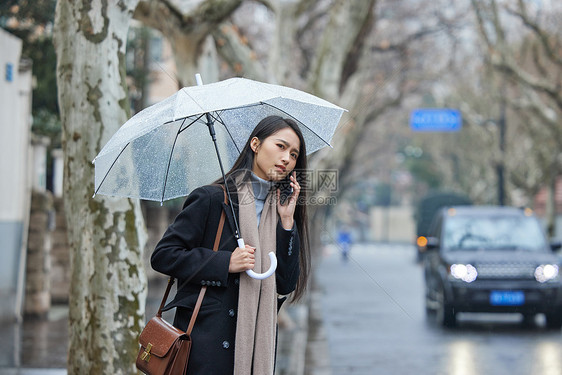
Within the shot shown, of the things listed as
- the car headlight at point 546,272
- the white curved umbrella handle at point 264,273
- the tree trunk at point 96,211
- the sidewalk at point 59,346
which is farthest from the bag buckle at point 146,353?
the car headlight at point 546,272

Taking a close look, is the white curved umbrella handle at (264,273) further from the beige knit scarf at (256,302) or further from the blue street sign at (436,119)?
the blue street sign at (436,119)

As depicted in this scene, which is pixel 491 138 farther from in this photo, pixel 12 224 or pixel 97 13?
pixel 97 13

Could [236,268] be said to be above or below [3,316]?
above

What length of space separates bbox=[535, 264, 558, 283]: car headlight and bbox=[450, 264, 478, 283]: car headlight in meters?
0.81

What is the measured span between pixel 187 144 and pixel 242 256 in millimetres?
1061

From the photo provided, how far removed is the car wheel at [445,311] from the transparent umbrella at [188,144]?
870 centimetres

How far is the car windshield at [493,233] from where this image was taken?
13781 mm

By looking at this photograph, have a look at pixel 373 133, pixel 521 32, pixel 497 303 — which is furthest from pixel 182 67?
pixel 373 133

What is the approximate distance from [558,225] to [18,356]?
33406 millimetres

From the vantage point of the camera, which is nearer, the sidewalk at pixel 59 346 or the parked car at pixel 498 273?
the sidewalk at pixel 59 346

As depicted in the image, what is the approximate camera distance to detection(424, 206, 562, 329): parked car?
12.8m

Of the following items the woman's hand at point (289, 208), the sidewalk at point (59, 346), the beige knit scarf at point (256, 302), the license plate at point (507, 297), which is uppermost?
the woman's hand at point (289, 208)

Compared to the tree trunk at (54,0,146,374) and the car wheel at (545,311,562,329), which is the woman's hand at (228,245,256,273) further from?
the car wheel at (545,311,562,329)

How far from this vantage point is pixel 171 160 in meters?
4.59
